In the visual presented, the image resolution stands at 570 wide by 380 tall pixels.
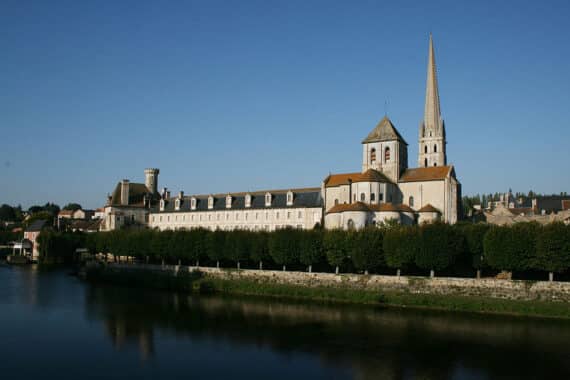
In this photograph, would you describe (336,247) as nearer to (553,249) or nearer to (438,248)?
(438,248)

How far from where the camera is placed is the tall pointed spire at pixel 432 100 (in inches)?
2948

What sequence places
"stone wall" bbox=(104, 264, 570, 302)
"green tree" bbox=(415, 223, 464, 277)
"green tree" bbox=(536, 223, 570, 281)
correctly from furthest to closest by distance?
"green tree" bbox=(415, 223, 464, 277), "green tree" bbox=(536, 223, 570, 281), "stone wall" bbox=(104, 264, 570, 302)

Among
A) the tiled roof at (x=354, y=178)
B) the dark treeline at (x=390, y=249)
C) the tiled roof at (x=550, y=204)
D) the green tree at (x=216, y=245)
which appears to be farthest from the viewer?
the tiled roof at (x=550, y=204)

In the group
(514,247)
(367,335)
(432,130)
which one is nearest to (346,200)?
(514,247)

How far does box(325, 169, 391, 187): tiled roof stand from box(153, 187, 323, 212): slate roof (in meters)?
1.83

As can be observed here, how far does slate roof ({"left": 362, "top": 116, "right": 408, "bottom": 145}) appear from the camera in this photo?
5478 centimetres


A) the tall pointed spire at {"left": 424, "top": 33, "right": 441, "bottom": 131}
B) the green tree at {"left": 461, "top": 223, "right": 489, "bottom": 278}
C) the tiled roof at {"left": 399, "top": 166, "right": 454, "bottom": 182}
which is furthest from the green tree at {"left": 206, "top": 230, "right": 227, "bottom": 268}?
the tall pointed spire at {"left": 424, "top": 33, "right": 441, "bottom": 131}

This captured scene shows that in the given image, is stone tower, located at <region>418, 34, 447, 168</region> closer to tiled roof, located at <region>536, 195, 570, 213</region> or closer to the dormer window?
tiled roof, located at <region>536, 195, 570, 213</region>

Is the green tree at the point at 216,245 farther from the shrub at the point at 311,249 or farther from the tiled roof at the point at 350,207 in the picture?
the tiled roof at the point at 350,207

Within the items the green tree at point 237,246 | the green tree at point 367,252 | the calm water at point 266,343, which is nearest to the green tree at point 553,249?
the calm water at point 266,343

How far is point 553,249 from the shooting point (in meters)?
32.6

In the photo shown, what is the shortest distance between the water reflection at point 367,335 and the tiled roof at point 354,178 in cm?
1909

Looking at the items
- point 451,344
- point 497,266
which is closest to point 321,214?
point 497,266

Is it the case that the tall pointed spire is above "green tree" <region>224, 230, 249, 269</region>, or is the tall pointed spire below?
above
